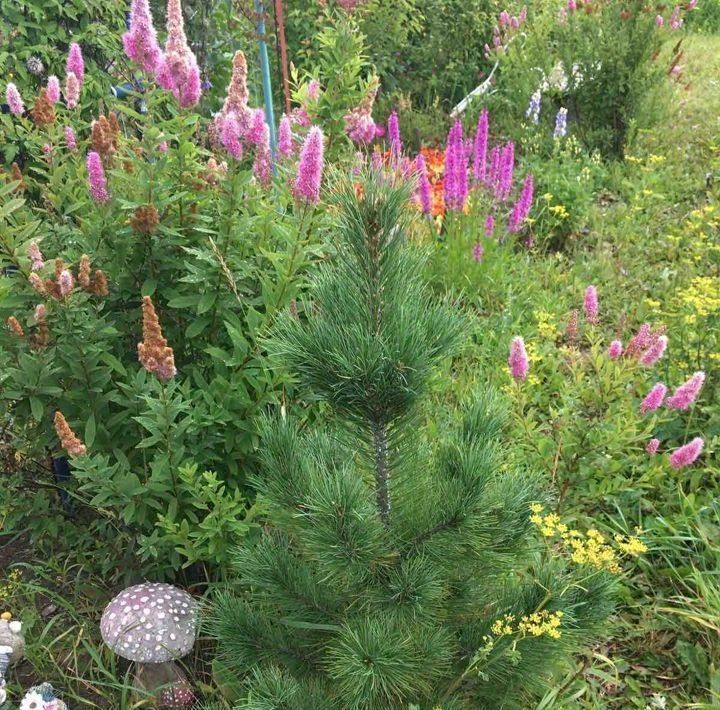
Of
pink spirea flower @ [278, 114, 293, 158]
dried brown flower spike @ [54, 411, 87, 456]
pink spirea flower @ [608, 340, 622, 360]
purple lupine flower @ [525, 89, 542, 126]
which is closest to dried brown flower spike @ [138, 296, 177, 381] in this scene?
dried brown flower spike @ [54, 411, 87, 456]

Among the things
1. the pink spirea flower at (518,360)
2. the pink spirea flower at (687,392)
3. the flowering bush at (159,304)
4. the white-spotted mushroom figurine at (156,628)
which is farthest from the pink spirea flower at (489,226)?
the white-spotted mushroom figurine at (156,628)

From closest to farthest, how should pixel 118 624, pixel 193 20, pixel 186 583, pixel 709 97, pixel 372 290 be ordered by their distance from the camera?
pixel 372 290 < pixel 118 624 < pixel 186 583 < pixel 193 20 < pixel 709 97

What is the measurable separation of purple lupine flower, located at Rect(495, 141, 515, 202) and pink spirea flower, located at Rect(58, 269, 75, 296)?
8.90 feet

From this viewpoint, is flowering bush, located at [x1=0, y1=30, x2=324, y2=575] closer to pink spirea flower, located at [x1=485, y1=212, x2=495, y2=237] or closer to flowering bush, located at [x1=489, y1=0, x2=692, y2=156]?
pink spirea flower, located at [x1=485, y1=212, x2=495, y2=237]

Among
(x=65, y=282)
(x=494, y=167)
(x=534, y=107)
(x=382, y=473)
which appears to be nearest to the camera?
(x=382, y=473)

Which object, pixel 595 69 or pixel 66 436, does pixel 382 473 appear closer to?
pixel 66 436

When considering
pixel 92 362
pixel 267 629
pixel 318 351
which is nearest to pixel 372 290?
pixel 318 351

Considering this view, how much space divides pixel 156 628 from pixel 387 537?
0.85 m

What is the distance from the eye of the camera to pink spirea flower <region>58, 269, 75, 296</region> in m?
1.93

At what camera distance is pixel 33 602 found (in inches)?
98.8

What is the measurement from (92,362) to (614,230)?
3.81m

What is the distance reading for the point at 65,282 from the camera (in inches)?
76.6

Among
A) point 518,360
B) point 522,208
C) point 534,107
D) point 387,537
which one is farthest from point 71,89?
point 534,107

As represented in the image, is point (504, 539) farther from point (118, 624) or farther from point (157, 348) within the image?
point (118, 624)
